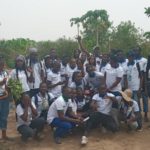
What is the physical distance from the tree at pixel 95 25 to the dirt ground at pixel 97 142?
66.8 feet

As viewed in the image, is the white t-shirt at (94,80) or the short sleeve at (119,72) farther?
the white t-shirt at (94,80)

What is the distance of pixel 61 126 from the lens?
8.71 metres

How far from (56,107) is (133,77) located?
6.85 feet

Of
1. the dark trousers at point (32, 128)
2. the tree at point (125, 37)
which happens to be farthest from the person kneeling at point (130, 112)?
the tree at point (125, 37)

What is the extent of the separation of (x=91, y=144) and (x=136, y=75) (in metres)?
2.11

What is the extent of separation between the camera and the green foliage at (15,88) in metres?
8.61

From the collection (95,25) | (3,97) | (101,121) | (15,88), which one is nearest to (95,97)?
(101,121)

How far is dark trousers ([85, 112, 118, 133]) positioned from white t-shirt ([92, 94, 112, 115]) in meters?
0.18

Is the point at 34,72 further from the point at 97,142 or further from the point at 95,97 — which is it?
the point at 97,142

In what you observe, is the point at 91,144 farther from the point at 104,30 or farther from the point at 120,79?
the point at 104,30

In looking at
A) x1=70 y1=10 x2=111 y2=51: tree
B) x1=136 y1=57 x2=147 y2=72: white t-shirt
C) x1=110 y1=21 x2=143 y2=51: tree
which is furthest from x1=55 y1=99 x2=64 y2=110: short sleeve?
x1=70 y1=10 x2=111 y2=51: tree

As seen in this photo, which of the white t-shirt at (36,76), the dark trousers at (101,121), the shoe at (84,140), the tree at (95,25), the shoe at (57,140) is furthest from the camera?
the tree at (95,25)

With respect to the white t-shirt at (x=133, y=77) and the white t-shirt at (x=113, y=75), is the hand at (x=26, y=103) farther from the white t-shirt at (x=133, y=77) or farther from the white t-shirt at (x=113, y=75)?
the white t-shirt at (x=133, y=77)

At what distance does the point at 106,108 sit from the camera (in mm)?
9219
